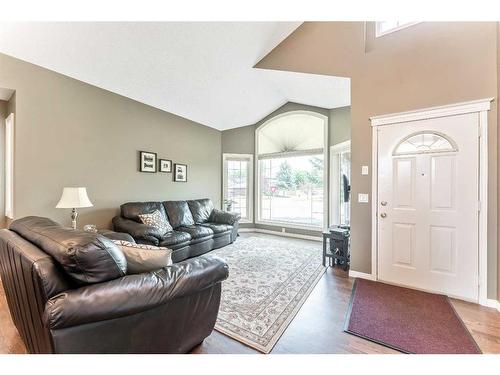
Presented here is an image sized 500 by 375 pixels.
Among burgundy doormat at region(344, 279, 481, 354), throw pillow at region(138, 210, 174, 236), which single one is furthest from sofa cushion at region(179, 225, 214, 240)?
burgundy doormat at region(344, 279, 481, 354)

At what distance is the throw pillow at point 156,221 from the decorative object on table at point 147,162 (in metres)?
0.92

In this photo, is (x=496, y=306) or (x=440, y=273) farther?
(x=440, y=273)

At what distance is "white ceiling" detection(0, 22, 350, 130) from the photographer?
2.70 metres

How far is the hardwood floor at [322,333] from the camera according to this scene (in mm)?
1728

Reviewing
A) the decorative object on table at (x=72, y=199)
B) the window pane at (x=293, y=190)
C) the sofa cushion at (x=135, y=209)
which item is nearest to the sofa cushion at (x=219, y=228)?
the sofa cushion at (x=135, y=209)

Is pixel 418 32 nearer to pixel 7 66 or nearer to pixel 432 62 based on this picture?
pixel 432 62

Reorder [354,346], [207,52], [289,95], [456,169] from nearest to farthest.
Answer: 1. [354,346]
2. [456,169]
3. [207,52]
4. [289,95]

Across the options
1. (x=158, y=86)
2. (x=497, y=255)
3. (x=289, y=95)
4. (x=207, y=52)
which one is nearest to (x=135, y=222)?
(x=158, y=86)

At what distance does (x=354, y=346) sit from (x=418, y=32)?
3.41 m

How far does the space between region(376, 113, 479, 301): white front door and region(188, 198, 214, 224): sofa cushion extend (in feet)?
10.7

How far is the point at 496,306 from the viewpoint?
7.76 ft

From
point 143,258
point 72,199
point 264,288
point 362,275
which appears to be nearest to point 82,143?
point 72,199

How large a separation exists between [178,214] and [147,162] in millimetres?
1136

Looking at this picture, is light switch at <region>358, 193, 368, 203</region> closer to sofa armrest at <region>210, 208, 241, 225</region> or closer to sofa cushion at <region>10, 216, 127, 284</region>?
sofa armrest at <region>210, 208, 241, 225</region>
